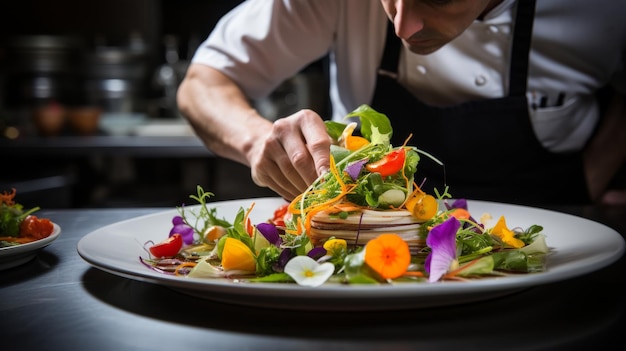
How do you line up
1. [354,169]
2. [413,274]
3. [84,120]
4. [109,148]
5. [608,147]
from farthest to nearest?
[84,120] → [109,148] → [608,147] → [354,169] → [413,274]

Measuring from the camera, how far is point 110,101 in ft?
12.0

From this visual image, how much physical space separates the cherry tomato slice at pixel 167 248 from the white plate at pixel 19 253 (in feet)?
0.44

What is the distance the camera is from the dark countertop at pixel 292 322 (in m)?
0.60

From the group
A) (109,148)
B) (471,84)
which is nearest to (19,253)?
(471,84)

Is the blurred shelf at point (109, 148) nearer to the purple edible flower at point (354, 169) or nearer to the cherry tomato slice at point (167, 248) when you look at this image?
the cherry tomato slice at point (167, 248)

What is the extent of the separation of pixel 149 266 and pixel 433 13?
0.55 meters

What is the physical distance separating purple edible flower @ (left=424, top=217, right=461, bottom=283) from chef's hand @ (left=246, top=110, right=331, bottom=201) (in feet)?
0.69

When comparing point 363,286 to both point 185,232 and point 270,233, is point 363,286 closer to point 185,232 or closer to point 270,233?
point 270,233

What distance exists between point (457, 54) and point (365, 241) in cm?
83

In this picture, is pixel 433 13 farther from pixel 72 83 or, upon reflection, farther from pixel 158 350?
pixel 72 83

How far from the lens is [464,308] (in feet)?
2.25

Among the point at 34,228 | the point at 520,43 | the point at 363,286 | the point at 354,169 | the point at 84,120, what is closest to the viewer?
the point at 363,286

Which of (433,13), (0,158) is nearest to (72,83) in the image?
(0,158)

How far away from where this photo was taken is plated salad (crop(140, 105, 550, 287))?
73 cm
